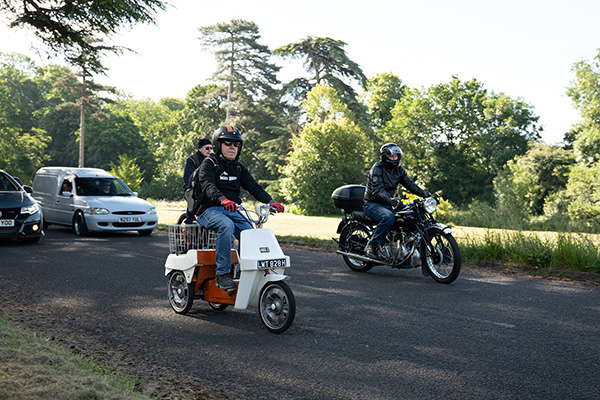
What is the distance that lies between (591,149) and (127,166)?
38332 millimetres

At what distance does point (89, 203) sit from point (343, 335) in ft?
39.9

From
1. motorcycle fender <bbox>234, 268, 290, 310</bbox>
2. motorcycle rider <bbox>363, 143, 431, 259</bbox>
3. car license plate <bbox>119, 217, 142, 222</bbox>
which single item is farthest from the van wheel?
motorcycle fender <bbox>234, 268, 290, 310</bbox>

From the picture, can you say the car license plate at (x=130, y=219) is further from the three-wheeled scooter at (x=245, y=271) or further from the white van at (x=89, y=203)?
the three-wheeled scooter at (x=245, y=271)

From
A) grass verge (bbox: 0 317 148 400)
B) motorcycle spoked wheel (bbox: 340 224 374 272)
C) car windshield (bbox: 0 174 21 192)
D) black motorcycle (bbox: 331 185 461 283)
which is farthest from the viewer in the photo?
car windshield (bbox: 0 174 21 192)

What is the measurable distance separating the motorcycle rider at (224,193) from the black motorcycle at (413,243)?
11.6 feet

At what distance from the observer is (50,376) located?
12.6 ft

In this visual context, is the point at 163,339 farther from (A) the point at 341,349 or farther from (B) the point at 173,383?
(A) the point at 341,349

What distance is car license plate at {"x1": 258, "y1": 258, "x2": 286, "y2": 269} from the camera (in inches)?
228

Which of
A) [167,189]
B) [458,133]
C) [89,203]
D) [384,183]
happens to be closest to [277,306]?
[384,183]

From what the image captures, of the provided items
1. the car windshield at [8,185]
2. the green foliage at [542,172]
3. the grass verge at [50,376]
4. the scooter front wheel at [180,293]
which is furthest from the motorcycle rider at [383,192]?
the green foliage at [542,172]

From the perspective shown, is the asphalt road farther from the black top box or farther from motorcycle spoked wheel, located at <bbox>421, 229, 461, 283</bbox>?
the black top box

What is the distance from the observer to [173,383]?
4.27 metres

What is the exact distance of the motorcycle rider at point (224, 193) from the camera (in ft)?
19.9

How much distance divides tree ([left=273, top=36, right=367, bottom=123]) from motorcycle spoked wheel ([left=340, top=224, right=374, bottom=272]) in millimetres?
40604
